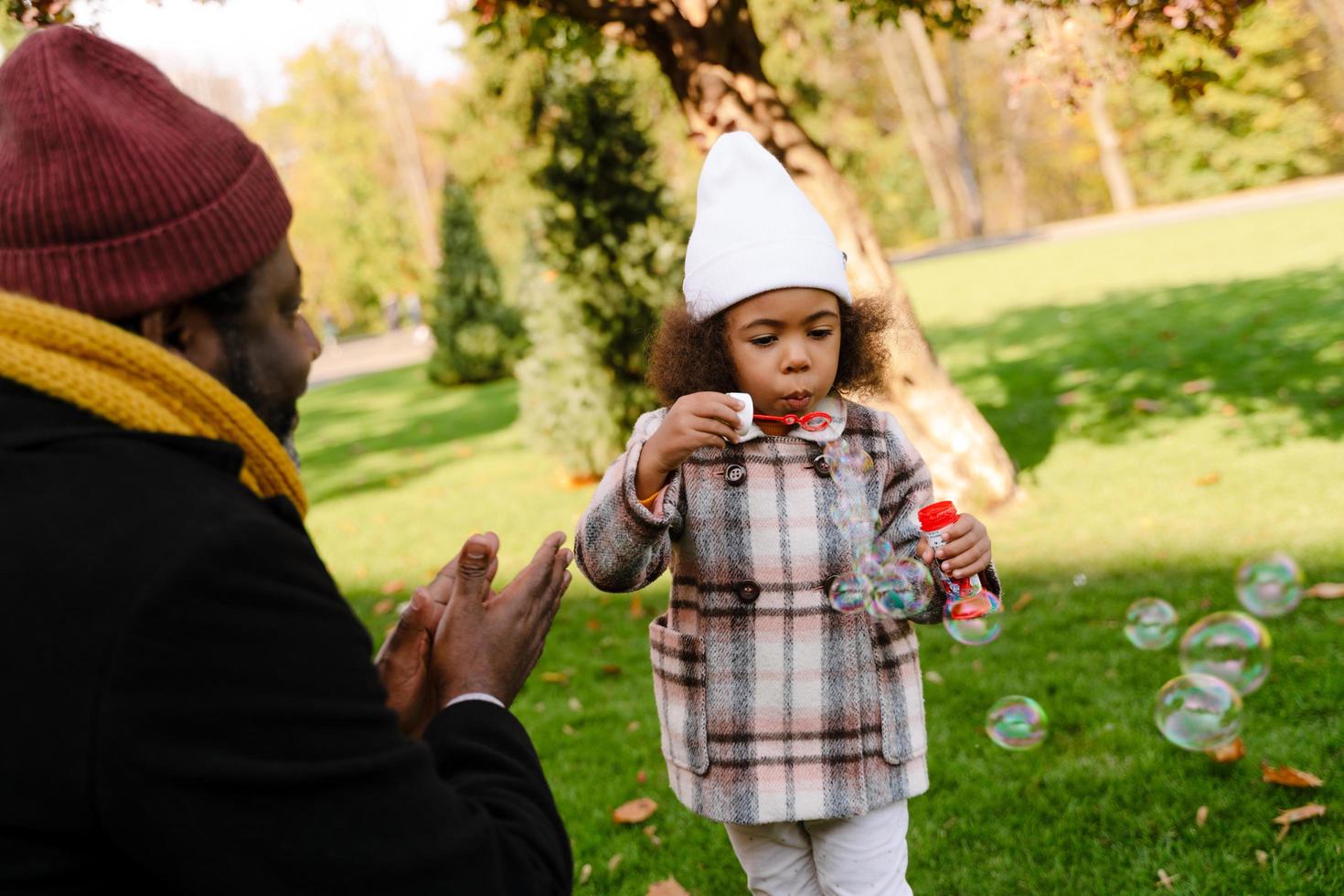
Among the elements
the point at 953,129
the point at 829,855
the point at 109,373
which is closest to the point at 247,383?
the point at 109,373

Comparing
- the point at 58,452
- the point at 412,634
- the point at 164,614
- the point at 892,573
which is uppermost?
the point at 58,452

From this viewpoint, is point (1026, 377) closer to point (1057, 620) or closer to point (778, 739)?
point (1057, 620)

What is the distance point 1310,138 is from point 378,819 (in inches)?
1484

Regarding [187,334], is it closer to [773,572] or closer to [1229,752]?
[773,572]

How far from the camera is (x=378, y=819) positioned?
1.22 metres

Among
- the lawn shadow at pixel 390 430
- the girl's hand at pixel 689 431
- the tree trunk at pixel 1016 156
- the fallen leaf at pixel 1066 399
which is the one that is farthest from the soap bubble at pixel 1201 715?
the tree trunk at pixel 1016 156

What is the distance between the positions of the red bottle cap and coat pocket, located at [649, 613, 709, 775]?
546mm

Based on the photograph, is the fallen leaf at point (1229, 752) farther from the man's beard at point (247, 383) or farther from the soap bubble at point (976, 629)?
the man's beard at point (247, 383)

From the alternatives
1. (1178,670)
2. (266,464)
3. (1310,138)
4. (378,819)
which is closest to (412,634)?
(266,464)

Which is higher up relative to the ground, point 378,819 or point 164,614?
point 164,614

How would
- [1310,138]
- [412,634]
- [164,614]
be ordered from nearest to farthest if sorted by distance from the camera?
[164,614], [412,634], [1310,138]

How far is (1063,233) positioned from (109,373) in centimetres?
3153

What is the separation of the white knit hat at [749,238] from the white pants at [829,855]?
46.6 inches

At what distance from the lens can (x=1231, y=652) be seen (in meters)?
3.58
